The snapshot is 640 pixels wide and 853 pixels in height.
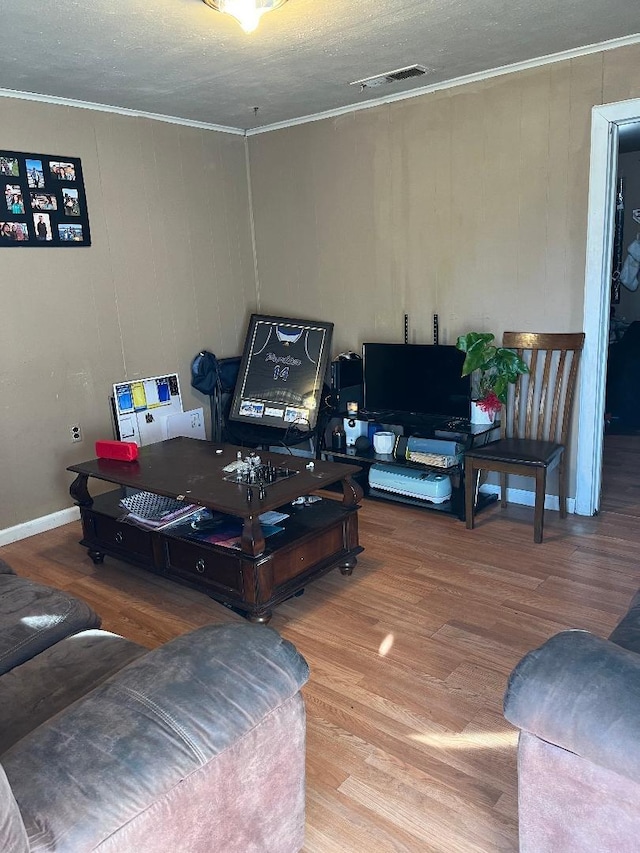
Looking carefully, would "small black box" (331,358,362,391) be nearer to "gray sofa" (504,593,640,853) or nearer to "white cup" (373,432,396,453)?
"white cup" (373,432,396,453)

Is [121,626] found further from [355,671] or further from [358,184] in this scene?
[358,184]

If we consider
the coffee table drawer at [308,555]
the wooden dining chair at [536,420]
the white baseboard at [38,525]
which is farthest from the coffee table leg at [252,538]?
the white baseboard at [38,525]

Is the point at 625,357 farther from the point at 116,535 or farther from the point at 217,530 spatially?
the point at 116,535

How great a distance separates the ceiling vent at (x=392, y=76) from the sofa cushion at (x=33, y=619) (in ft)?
10.1

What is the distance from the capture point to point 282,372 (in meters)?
4.54

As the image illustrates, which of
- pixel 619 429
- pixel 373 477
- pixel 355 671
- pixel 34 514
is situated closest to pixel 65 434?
pixel 34 514

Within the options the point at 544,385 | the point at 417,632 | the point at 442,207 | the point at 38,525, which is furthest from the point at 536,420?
the point at 38,525

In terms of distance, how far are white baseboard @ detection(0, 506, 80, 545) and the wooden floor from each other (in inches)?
4.3

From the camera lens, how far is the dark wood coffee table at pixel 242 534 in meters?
2.66

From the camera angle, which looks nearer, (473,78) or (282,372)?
(473,78)

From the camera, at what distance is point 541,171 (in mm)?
3553

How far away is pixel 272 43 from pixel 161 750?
2928 millimetres

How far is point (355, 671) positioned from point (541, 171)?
110 inches

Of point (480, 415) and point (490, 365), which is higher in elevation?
point (490, 365)
